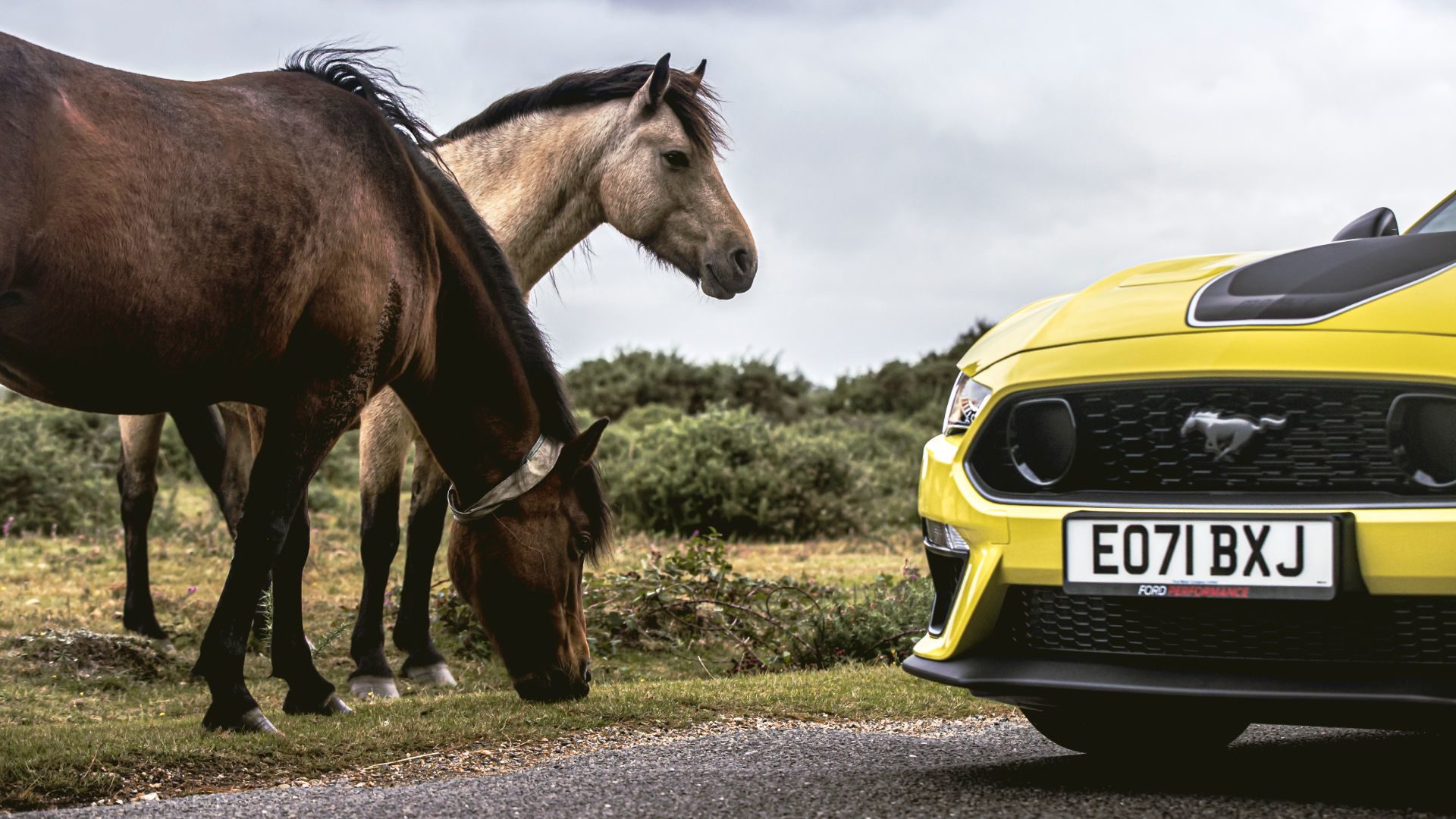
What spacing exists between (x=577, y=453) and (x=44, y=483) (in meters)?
10.4

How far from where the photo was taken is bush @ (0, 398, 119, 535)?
13.6 metres

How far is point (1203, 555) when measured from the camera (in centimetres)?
339

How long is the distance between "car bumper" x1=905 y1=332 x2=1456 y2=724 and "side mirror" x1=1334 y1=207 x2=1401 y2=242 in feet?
5.41

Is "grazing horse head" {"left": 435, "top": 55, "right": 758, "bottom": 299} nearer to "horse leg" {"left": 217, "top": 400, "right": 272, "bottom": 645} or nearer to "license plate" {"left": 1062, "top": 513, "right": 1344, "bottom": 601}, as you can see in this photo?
"horse leg" {"left": 217, "top": 400, "right": 272, "bottom": 645}

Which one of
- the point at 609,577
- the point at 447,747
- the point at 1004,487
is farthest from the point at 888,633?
the point at 1004,487

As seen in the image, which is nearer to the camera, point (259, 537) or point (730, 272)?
point (259, 537)

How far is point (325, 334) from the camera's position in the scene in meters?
4.96

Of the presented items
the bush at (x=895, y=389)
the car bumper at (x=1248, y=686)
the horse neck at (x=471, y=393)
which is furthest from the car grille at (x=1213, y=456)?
the bush at (x=895, y=389)

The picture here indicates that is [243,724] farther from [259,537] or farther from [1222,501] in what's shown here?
[1222,501]

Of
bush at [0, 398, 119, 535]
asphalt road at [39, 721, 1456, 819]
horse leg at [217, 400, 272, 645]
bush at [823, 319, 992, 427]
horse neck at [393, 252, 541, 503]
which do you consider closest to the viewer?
asphalt road at [39, 721, 1456, 819]

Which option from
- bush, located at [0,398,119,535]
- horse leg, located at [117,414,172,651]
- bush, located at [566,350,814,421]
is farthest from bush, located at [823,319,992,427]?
horse leg, located at [117,414,172,651]

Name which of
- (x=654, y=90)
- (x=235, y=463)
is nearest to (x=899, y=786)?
(x=654, y=90)

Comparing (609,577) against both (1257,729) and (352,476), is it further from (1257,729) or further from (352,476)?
(352,476)

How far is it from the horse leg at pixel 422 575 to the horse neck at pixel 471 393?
157cm
